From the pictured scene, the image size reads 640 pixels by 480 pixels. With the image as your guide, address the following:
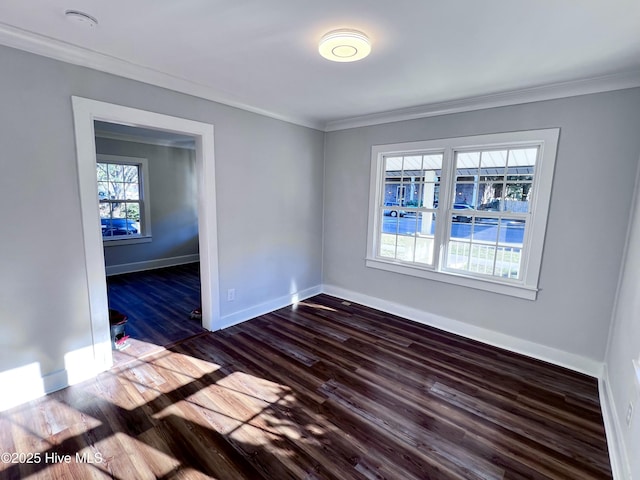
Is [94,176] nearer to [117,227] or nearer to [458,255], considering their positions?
[458,255]

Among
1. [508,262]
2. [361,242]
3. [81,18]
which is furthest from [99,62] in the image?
[508,262]

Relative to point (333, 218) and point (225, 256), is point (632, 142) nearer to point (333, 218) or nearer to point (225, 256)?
point (333, 218)

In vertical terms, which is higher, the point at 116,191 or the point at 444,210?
the point at 116,191

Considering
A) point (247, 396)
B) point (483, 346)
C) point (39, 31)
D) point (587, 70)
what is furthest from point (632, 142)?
point (39, 31)

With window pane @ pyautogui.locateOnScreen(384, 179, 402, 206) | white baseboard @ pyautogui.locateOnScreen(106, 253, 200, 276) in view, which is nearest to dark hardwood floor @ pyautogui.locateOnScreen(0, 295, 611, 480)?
window pane @ pyautogui.locateOnScreen(384, 179, 402, 206)

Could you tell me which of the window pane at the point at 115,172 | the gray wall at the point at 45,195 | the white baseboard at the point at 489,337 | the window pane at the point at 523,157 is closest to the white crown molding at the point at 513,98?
the window pane at the point at 523,157

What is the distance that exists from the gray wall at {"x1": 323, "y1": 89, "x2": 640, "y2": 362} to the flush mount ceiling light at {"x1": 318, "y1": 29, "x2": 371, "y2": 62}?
1.72 meters

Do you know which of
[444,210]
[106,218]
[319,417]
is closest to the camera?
[319,417]

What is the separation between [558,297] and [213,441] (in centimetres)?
309

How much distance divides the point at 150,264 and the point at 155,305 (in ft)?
7.34

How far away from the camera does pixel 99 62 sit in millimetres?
2281

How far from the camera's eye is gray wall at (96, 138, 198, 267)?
5.55 meters

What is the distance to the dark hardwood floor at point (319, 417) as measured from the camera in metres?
1.74

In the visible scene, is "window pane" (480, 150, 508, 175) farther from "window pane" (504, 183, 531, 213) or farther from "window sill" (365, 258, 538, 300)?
"window sill" (365, 258, 538, 300)
